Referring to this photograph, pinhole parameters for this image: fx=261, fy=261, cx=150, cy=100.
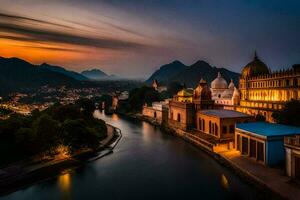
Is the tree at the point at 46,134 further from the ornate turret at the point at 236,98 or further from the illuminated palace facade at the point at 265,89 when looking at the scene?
the ornate turret at the point at 236,98

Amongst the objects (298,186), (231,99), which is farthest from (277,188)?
→ (231,99)

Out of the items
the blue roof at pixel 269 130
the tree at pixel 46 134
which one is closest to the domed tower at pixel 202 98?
the blue roof at pixel 269 130

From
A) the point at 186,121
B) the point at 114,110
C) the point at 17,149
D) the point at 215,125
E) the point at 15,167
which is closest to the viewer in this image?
the point at 15,167

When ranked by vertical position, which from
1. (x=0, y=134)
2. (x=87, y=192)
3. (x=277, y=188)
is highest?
(x=0, y=134)

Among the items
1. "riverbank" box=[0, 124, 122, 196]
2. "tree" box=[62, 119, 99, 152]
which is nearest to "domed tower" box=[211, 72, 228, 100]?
"riverbank" box=[0, 124, 122, 196]

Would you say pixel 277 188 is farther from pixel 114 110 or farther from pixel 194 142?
pixel 114 110

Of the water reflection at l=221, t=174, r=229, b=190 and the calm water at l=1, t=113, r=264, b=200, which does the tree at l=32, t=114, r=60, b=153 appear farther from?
the water reflection at l=221, t=174, r=229, b=190

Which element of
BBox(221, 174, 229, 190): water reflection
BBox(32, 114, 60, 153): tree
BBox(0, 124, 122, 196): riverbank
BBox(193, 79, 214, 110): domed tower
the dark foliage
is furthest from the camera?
BBox(193, 79, 214, 110): domed tower
